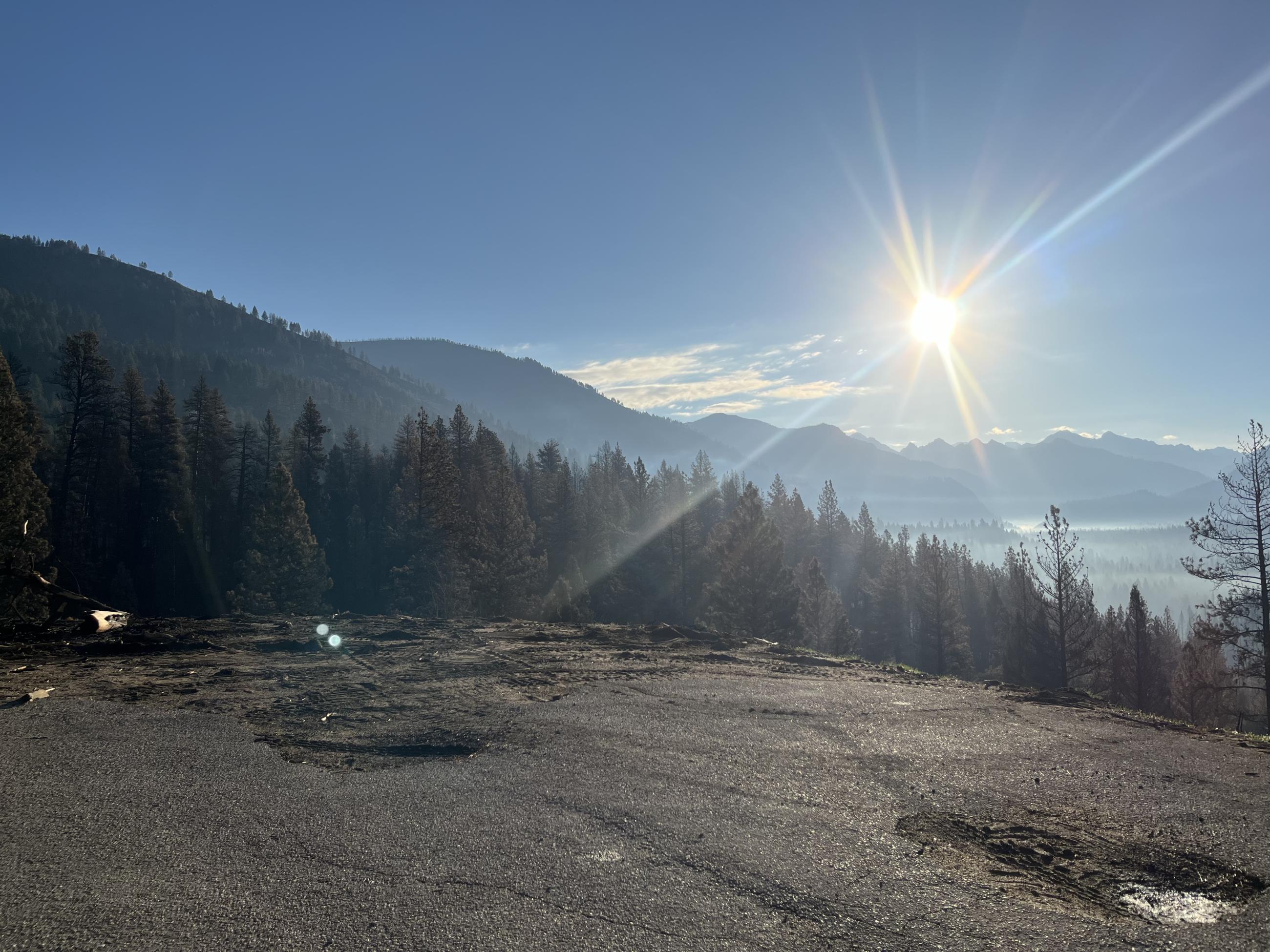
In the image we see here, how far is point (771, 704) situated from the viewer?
10.5m

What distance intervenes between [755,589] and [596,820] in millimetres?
31273

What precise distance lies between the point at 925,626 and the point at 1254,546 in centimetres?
3052

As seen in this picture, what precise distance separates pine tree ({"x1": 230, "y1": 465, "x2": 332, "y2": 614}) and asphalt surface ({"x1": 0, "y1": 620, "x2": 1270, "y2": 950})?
26107mm

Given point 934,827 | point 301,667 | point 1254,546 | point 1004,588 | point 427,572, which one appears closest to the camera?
point 934,827

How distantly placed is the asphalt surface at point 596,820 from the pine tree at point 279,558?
2611 cm

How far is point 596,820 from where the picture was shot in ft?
19.3

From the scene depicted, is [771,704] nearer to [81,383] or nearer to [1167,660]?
[81,383]

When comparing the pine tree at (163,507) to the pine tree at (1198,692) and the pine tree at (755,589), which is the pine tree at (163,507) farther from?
the pine tree at (1198,692)

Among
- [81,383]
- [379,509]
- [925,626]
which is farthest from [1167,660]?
[81,383]

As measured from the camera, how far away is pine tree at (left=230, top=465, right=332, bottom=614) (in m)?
35.1

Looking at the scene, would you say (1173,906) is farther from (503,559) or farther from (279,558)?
(279,558)

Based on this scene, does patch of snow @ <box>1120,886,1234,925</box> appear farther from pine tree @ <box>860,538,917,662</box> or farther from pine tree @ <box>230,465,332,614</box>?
pine tree @ <box>860,538,917,662</box>

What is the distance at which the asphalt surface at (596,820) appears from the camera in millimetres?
4254

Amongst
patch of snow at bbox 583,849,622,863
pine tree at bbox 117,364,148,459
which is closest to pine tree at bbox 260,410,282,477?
pine tree at bbox 117,364,148,459
